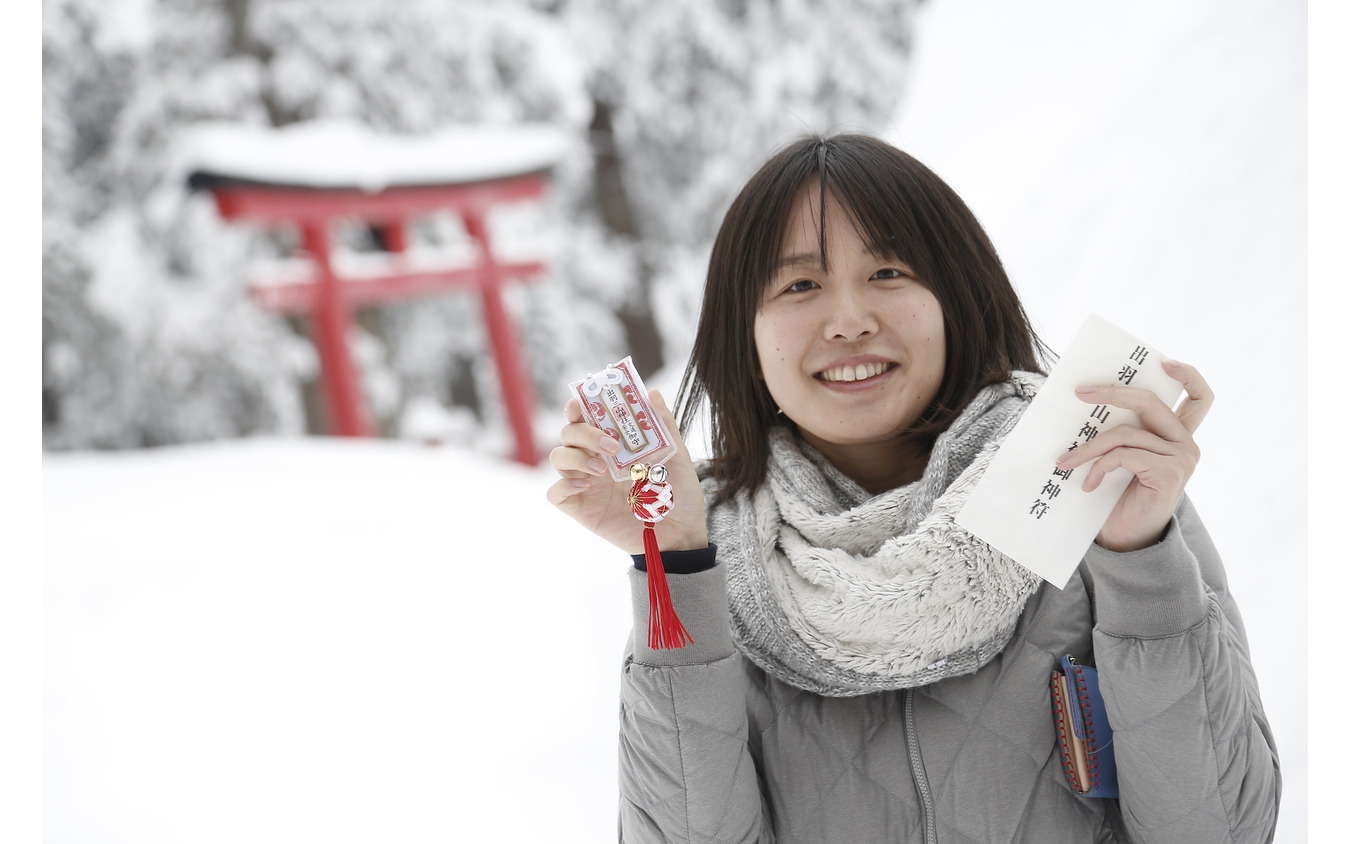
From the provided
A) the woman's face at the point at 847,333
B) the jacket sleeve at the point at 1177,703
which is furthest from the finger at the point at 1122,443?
the woman's face at the point at 847,333

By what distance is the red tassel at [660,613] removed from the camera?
1.18 metres

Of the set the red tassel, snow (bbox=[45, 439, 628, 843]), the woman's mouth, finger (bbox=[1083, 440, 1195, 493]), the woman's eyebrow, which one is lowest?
snow (bbox=[45, 439, 628, 843])

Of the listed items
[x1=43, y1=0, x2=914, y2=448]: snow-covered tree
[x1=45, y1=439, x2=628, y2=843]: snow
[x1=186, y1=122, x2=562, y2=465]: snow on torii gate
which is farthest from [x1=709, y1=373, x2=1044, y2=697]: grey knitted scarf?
[x1=43, y1=0, x2=914, y2=448]: snow-covered tree

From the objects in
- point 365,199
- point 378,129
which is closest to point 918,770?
point 365,199

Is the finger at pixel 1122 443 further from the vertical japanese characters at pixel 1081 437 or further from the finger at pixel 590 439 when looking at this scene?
the finger at pixel 590 439

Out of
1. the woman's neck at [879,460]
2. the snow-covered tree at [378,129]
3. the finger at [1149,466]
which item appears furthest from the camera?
the snow-covered tree at [378,129]

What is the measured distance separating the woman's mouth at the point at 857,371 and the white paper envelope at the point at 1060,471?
0.24 metres

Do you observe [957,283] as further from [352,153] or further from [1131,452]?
[352,153]

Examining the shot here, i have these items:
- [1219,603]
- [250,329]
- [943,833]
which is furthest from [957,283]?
[250,329]

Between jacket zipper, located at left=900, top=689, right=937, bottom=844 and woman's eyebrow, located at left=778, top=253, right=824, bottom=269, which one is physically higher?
woman's eyebrow, located at left=778, top=253, right=824, bottom=269

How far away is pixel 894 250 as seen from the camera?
1.28 metres

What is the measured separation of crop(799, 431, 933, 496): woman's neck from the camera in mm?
1423

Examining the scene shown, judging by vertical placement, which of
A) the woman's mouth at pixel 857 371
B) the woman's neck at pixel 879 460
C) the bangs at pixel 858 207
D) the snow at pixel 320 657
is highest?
the bangs at pixel 858 207

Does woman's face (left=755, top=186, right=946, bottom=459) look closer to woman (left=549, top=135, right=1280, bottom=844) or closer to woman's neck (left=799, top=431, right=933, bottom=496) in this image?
woman (left=549, top=135, right=1280, bottom=844)
